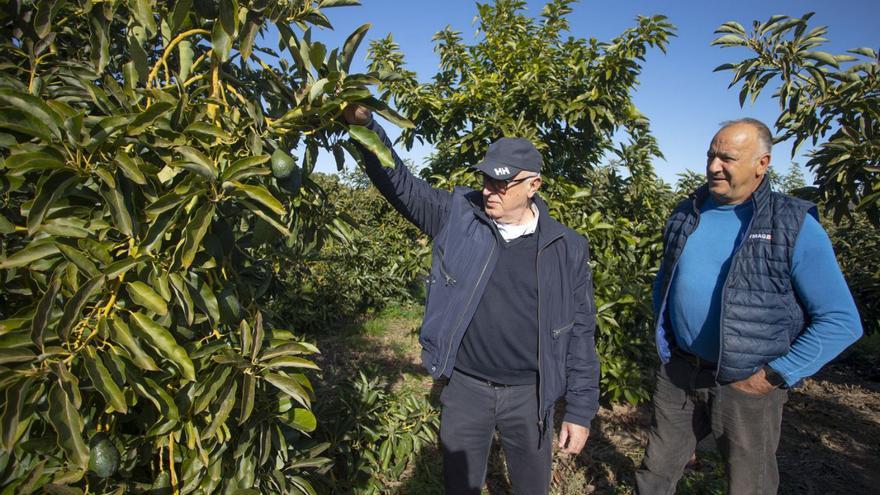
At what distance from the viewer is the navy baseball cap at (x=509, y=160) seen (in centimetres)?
194

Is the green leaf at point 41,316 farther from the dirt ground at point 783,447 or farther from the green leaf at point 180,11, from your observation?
the dirt ground at point 783,447

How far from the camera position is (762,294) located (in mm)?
1896

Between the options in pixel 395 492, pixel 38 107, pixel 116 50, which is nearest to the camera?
pixel 38 107

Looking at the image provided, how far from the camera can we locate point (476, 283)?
6.64 ft

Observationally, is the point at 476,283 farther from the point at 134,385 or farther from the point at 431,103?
the point at 431,103

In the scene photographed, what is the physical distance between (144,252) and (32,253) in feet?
0.69

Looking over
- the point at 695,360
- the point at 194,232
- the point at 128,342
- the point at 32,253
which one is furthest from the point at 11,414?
the point at 695,360

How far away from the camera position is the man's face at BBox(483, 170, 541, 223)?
2.00 m

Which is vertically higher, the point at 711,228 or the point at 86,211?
the point at 711,228

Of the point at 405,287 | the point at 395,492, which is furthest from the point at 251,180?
the point at 405,287

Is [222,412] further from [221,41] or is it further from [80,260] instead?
[221,41]

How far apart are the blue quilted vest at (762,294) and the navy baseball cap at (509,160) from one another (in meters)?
0.91

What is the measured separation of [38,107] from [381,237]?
7.77m

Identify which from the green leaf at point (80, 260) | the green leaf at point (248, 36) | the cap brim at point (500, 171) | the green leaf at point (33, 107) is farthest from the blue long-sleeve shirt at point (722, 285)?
the green leaf at point (33, 107)
